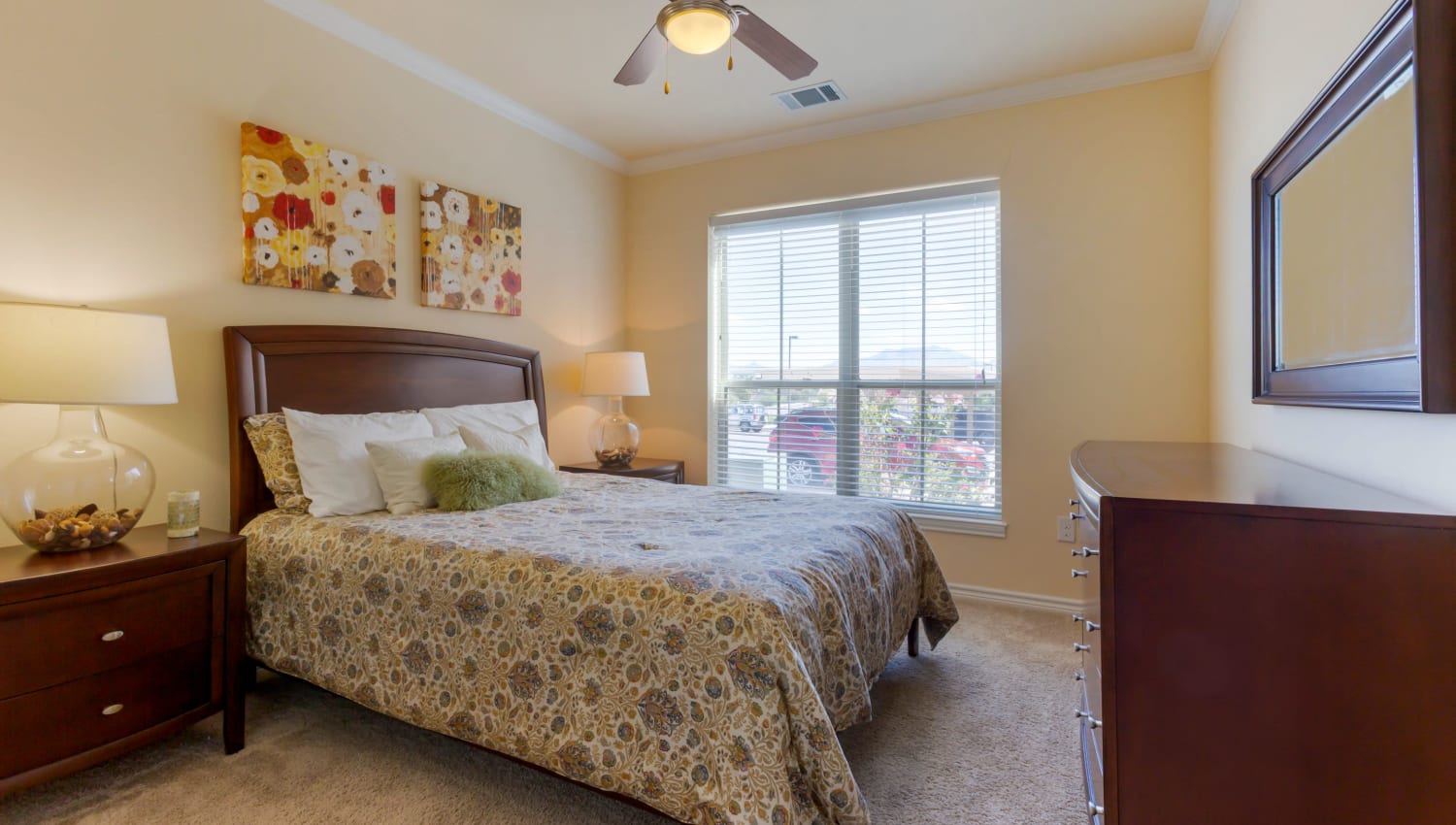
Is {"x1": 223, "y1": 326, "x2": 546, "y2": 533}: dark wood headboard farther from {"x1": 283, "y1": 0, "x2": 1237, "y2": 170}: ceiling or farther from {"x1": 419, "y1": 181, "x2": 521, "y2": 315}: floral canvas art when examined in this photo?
{"x1": 283, "y1": 0, "x2": 1237, "y2": 170}: ceiling

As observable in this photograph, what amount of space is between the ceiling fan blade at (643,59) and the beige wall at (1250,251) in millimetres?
1893

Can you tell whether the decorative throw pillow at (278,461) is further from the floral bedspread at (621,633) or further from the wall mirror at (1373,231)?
the wall mirror at (1373,231)

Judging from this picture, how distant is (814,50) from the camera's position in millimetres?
3082

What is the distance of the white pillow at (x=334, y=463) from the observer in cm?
240

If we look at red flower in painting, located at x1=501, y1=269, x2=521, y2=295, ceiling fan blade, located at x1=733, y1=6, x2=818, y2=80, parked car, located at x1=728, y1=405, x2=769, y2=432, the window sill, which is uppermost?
ceiling fan blade, located at x1=733, y1=6, x2=818, y2=80

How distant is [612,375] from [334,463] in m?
1.77

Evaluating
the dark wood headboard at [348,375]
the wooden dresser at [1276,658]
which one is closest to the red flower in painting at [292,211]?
the dark wood headboard at [348,375]

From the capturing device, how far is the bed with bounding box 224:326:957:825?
4.66ft

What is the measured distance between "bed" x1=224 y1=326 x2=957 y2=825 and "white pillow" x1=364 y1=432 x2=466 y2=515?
→ 85mm

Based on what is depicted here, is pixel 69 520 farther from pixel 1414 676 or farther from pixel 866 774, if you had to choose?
pixel 1414 676

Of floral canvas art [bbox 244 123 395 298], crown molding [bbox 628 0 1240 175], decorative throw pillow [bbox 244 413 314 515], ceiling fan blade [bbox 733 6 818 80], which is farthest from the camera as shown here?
crown molding [bbox 628 0 1240 175]

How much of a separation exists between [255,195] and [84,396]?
1.11 metres

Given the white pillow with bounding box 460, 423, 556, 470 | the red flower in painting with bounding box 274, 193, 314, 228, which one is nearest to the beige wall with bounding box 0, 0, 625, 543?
the red flower in painting with bounding box 274, 193, 314, 228

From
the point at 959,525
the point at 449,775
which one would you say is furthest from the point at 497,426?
the point at 959,525
